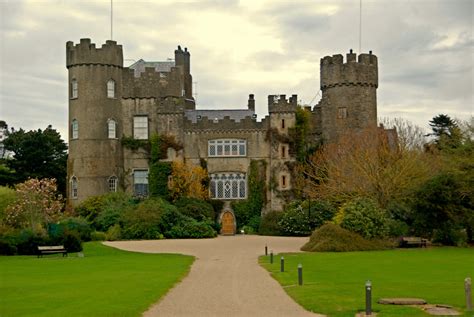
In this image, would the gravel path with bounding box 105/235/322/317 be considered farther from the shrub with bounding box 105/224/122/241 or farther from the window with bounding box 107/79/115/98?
the window with bounding box 107/79/115/98

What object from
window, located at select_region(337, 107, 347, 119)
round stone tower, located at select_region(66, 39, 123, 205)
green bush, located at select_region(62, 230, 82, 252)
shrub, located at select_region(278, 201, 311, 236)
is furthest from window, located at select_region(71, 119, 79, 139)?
green bush, located at select_region(62, 230, 82, 252)

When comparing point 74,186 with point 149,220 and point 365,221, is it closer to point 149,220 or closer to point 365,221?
point 149,220

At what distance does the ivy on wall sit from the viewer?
59.1 m

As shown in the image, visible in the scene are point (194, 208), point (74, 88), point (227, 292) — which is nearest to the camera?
point (227, 292)

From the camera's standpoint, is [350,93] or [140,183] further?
[140,183]

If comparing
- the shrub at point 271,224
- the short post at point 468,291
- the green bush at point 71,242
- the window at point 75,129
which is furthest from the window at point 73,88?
the short post at point 468,291

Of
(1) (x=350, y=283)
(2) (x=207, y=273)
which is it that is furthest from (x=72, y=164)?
(1) (x=350, y=283)

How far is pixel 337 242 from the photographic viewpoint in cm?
3838

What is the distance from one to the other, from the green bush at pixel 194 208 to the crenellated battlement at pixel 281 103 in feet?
32.3

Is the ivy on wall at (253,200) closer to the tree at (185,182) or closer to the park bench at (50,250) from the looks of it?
the tree at (185,182)

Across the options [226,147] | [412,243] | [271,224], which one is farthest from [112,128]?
[412,243]

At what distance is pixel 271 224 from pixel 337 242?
17.5m

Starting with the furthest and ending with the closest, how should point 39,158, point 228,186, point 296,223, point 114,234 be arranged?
point 39,158, point 228,186, point 296,223, point 114,234

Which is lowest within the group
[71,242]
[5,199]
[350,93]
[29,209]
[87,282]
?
[87,282]
